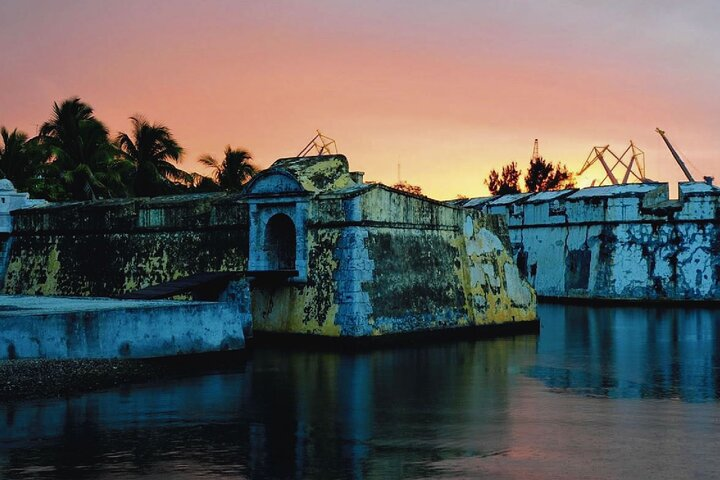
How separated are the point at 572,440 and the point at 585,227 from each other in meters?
35.3

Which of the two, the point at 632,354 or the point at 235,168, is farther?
the point at 235,168

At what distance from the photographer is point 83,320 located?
19.8 metres

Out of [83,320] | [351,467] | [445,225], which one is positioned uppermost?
[445,225]

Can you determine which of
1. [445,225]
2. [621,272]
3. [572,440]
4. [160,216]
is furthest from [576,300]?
[572,440]

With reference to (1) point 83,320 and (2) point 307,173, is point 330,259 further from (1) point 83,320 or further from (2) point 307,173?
(1) point 83,320

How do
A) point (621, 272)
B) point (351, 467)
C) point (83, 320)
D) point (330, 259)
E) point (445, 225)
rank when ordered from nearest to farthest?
point (351, 467) < point (83, 320) < point (330, 259) < point (445, 225) < point (621, 272)

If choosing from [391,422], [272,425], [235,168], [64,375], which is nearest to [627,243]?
[235,168]

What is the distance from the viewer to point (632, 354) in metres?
24.9

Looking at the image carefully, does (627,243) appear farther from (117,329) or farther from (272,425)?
(272,425)

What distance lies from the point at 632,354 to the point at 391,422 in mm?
11447

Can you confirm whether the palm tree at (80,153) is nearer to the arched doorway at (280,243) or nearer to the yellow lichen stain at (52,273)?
the yellow lichen stain at (52,273)

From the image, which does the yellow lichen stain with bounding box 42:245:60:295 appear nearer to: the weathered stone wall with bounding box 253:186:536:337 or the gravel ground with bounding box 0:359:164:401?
the weathered stone wall with bounding box 253:186:536:337

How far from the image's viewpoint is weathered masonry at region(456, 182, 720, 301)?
44.6 metres

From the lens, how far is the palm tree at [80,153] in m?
44.0
